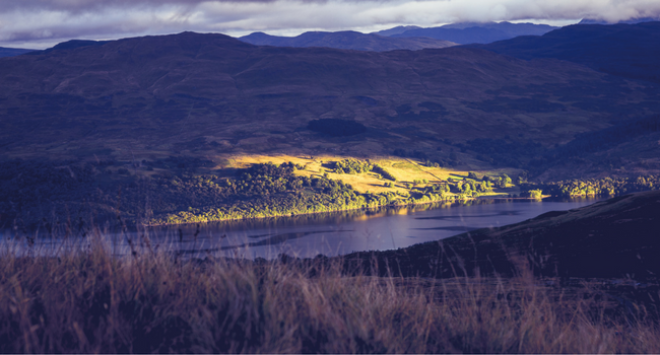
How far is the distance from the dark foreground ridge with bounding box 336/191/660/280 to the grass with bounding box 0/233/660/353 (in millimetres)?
2598

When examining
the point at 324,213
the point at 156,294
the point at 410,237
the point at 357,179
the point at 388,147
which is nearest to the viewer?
the point at 156,294

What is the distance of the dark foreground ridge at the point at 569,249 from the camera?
10.9 m

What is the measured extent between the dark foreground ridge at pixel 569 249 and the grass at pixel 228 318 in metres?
2.60

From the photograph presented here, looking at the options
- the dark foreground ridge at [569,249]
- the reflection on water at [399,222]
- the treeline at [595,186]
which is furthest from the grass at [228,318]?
the treeline at [595,186]

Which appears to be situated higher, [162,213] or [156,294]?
[156,294]

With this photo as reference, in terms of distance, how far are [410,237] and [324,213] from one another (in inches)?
1565

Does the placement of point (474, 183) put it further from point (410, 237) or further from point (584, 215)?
point (584, 215)

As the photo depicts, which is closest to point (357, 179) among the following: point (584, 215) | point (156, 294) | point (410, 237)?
point (410, 237)

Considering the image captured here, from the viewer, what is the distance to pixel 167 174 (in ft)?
367

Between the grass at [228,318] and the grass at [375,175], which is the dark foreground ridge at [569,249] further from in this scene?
the grass at [375,175]

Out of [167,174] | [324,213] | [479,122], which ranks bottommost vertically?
[324,213]

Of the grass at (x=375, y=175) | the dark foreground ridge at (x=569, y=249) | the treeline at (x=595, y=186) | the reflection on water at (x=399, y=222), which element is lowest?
the reflection on water at (x=399, y=222)

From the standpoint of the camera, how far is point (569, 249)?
475 inches

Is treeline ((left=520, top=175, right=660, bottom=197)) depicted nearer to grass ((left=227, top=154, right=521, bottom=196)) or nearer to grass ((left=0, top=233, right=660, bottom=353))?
grass ((left=227, top=154, right=521, bottom=196))
